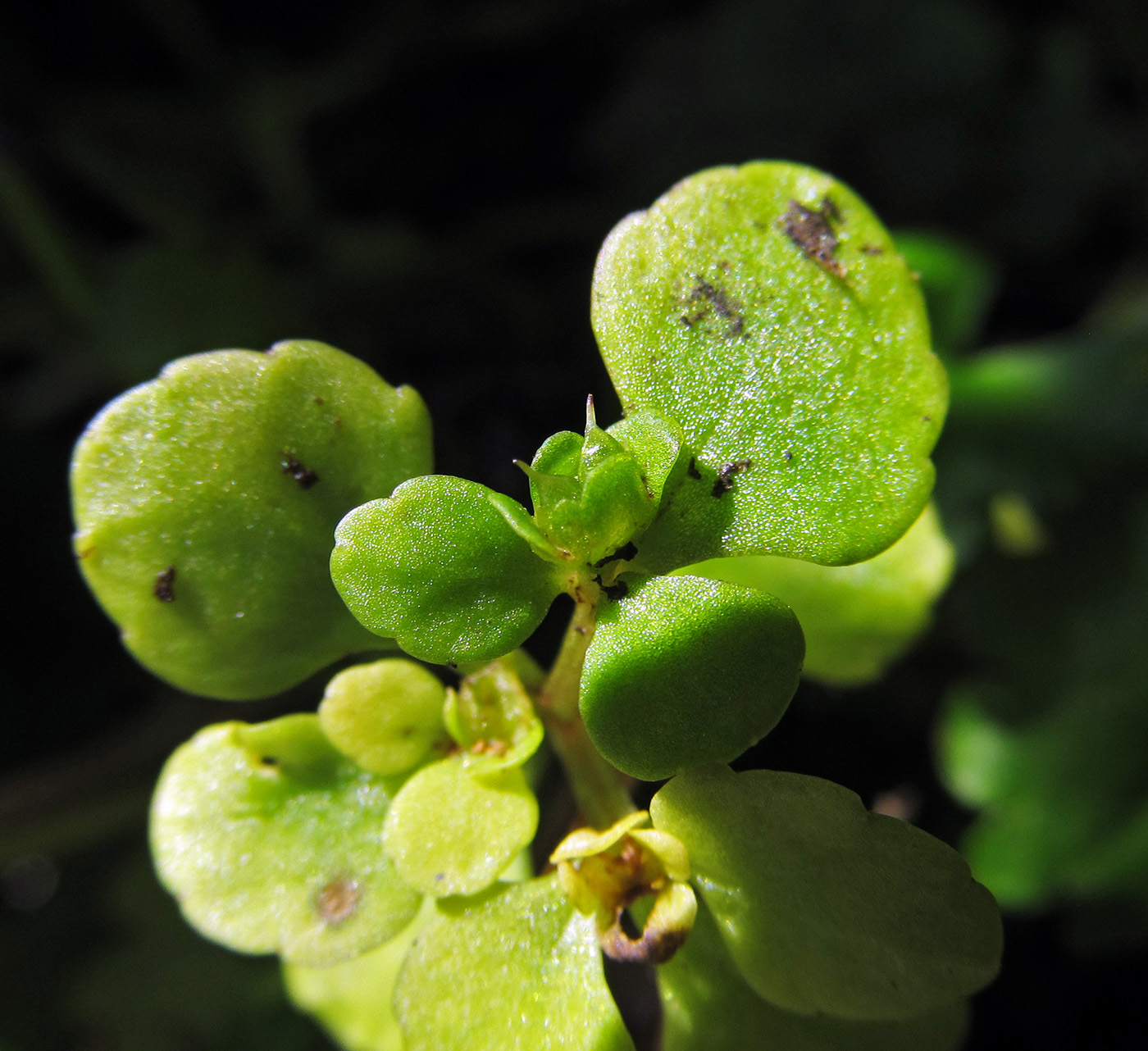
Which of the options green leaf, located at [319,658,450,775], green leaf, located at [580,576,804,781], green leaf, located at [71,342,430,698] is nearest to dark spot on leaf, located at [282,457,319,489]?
green leaf, located at [71,342,430,698]

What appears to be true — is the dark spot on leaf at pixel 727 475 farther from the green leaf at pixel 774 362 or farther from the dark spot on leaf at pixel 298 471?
the dark spot on leaf at pixel 298 471

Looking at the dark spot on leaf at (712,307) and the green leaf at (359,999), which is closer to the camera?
the dark spot on leaf at (712,307)

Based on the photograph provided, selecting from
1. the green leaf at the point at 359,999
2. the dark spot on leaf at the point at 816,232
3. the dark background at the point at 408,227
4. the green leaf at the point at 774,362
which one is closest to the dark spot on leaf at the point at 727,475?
the green leaf at the point at 774,362

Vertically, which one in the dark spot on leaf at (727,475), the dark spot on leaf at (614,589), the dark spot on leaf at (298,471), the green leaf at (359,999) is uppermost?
the dark spot on leaf at (298,471)

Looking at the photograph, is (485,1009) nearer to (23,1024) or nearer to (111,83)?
(23,1024)

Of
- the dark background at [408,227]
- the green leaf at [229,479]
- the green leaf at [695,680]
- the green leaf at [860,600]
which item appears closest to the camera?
the green leaf at [695,680]

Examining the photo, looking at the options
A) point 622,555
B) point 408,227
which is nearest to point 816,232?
point 622,555

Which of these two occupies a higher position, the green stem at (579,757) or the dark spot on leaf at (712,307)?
the dark spot on leaf at (712,307)
